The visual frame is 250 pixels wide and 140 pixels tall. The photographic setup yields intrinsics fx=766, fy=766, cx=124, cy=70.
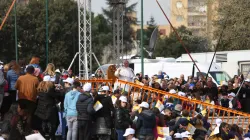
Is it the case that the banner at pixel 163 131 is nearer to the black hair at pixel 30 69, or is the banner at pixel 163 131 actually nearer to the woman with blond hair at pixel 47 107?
the woman with blond hair at pixel 47 107

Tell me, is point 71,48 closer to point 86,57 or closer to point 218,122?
point 86,57

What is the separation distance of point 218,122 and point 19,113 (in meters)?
4.78

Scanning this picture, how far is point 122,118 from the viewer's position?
58.2 ft

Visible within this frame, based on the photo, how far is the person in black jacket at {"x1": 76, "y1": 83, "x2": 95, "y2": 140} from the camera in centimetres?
1775

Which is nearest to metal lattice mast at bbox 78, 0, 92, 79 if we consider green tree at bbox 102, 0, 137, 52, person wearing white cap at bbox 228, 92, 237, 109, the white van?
the white van

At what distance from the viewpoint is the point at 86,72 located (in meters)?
33.0

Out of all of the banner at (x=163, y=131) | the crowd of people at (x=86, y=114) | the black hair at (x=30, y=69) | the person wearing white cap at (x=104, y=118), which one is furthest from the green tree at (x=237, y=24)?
the banner at (x=163, y=131)

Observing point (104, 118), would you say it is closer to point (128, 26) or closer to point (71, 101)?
point (71, 101)

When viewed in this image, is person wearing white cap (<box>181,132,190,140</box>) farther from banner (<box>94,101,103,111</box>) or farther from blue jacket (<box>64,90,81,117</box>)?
blue jacket (<box>64,90,81,117</box>)

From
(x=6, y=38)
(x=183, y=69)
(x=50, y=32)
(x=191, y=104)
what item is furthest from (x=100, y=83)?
(x=50, y=32)

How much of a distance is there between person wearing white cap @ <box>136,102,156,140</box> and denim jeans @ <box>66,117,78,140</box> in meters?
1.78

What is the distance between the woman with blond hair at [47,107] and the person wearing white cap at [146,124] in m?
2.13

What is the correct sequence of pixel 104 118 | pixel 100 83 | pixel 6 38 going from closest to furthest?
1. pixel 104 118
2. pixel 100 83
3. pixel 6 38

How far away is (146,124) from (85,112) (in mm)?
1659
